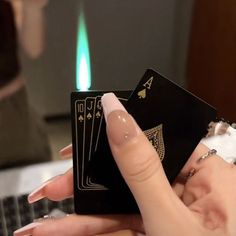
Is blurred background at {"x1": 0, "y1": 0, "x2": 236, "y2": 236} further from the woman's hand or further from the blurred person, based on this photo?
the woman's hand

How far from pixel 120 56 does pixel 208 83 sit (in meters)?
0.26

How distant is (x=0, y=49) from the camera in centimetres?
103

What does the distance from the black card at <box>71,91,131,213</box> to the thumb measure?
0.05 ft

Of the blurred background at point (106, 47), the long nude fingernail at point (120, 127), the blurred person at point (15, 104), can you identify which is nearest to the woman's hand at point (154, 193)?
the long nude fingernail at point (120, 127)

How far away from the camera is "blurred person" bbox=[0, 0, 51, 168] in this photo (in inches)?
35.9

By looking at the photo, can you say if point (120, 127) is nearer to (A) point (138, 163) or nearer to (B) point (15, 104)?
(A) point (138, 163)

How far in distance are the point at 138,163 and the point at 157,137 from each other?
0.14ft

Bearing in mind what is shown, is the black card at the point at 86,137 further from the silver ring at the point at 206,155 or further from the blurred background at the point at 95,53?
the blurred background at the point at 95,53

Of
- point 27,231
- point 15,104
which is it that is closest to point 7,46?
point 15,104

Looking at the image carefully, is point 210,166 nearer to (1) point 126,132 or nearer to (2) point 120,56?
(1) point 126,132

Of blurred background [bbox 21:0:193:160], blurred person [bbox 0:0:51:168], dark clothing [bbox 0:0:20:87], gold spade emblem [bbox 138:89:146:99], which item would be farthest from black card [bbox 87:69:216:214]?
blurred background [bbox 21:0:193:160]

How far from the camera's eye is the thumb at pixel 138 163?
1.05ft

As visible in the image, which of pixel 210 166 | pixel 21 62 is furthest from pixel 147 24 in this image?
pixel 210 166

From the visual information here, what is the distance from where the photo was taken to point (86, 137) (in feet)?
1.17
